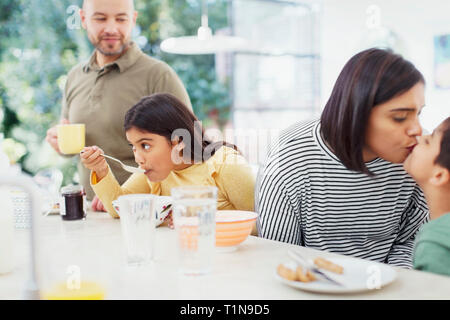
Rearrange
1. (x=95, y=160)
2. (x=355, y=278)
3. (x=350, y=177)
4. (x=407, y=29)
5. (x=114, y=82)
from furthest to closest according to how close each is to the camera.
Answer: (x=407, y=29) < (x=114, y=82) < (x=95, y=160) < (x=350, y=177) < (x=355, y=278)

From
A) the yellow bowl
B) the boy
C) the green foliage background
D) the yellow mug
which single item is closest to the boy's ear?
the boy

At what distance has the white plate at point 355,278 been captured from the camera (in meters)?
0.83

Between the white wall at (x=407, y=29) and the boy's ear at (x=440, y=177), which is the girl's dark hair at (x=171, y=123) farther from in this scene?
the white wall at (x=407, y=29)

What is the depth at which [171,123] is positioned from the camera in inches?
69.8

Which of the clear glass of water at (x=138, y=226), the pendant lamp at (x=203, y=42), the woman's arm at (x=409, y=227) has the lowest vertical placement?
the woman's arm at (x=409, y=227)

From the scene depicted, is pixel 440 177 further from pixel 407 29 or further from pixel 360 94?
pixel 407 29

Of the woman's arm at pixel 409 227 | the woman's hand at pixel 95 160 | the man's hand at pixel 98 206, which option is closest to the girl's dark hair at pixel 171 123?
the woman's hand at pixel 95 160

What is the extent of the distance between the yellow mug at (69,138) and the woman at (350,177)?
771mm

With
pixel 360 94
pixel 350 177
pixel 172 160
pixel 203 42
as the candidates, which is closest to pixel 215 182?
pixel 172 160

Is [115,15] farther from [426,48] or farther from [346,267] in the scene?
[426,48]

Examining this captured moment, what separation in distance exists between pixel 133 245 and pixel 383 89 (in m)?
0.72

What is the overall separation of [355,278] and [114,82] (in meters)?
1.69
